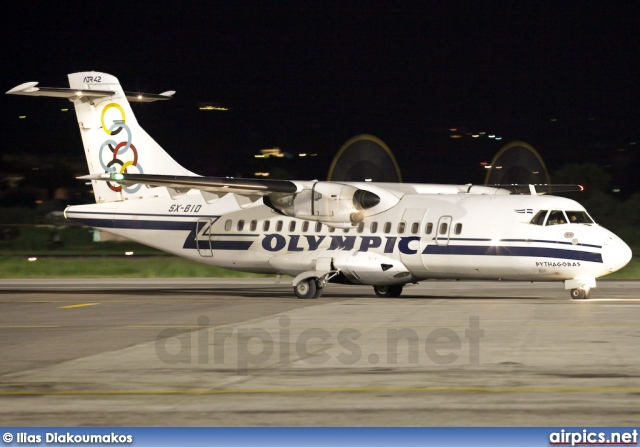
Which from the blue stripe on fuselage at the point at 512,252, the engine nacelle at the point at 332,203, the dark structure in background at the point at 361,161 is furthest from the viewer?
the dark structure in background at the point at 361,161

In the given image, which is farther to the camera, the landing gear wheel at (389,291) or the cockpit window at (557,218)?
the landing gear wheel at (389,291)

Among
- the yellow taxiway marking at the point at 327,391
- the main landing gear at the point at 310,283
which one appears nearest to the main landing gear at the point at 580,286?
the main landing gear at the point at 310,283

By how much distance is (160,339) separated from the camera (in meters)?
15.5

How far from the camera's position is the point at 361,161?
91.5 feet

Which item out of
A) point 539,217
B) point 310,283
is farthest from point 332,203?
point 539,217

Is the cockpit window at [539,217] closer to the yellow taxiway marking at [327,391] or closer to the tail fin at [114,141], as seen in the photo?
the tail fin at [114,141]

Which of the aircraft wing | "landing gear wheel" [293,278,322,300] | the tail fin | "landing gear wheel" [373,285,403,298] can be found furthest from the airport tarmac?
the tail fin

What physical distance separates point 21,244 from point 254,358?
47.2m

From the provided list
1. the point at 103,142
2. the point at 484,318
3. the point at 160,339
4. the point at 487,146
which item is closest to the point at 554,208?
the point at 484,318

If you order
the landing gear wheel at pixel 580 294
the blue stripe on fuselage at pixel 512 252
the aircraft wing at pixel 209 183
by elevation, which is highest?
the aircraft wing at pixel 209 183

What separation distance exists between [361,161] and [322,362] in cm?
1567

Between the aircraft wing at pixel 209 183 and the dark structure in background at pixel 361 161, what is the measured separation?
11.2ft

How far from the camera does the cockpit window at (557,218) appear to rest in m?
22.3

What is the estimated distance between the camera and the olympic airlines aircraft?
73.3 feet
